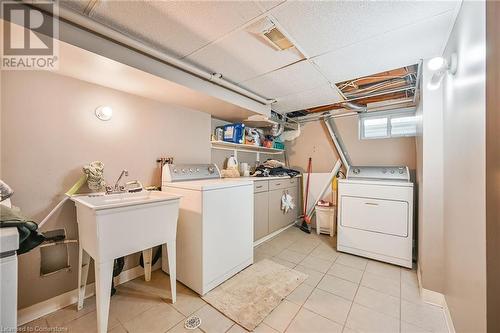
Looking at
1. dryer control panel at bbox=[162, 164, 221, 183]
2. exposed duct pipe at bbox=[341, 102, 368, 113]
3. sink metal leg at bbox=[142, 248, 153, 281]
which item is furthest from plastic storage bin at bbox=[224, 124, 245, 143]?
sink metal leg at bbox=[142, 248, 153, 281]

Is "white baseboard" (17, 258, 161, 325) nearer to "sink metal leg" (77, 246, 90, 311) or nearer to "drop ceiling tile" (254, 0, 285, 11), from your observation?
"sink metal leg" (77, 246, 90, 311)

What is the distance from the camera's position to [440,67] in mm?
1353

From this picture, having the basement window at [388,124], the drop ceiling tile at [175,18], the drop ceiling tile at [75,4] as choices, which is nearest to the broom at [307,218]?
the basement window at [388,124]

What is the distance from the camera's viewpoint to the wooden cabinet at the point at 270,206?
2818 mm

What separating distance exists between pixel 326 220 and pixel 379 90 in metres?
2.12

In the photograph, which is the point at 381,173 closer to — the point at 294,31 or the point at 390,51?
the point at 390,51

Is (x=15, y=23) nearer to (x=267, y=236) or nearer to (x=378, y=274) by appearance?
(x=267, y=236)

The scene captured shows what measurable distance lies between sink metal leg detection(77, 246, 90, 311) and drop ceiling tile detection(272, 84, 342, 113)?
9.03 ft

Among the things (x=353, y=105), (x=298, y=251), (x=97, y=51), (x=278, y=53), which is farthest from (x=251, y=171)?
(x=97, y=51)

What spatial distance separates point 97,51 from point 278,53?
1351mm

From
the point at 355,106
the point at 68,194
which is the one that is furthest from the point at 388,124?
the point at 68,194

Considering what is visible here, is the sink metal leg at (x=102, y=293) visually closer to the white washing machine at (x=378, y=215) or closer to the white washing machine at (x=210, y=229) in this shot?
the white washing machine at (x=210, y=229)

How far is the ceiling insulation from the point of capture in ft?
6.97

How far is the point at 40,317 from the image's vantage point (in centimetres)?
146
